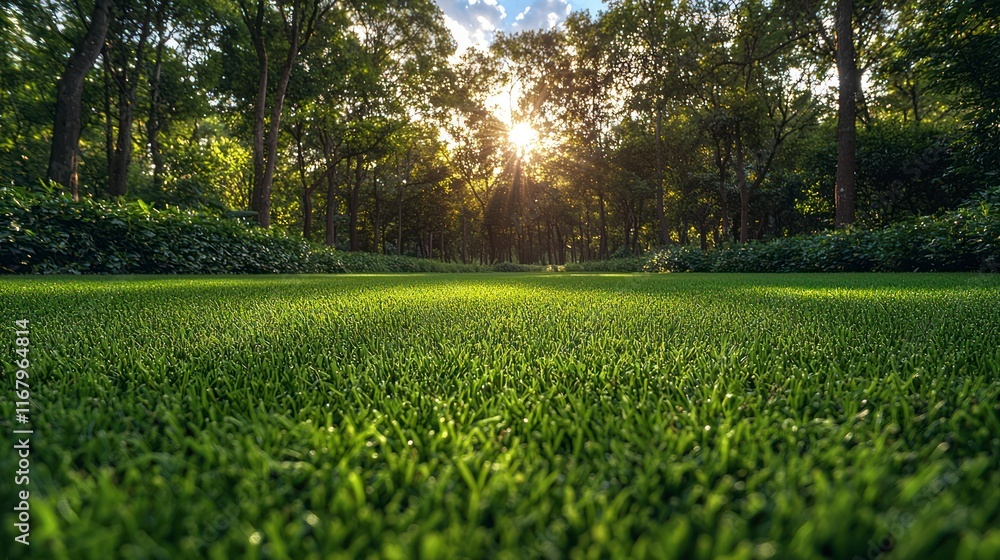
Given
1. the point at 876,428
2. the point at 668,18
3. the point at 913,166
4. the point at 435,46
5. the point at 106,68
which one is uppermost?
the point at 435,46

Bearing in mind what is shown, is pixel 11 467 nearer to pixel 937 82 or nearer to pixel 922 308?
pixel 922 308

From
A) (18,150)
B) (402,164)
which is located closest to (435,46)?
(402,164)

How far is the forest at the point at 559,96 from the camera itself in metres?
11.3

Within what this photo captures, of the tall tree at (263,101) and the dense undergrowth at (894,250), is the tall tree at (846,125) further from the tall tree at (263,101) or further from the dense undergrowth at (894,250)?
the tall tree at (263,101)

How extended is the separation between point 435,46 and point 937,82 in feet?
66.6

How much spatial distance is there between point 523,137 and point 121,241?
25781 mm

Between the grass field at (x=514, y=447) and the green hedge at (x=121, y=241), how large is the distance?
21.1 feet

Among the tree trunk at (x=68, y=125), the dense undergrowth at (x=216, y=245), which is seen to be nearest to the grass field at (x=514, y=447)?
the dense undergrowth at (x=216, y=245)

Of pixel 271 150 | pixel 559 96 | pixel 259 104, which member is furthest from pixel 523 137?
pixel 259 104

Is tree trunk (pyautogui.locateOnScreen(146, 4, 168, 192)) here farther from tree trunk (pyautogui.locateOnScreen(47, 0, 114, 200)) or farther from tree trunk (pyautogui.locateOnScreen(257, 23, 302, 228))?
tree trunk (pyautogui.locateOnScreen(47, 0, 114, 200))

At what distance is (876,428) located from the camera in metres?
0.78

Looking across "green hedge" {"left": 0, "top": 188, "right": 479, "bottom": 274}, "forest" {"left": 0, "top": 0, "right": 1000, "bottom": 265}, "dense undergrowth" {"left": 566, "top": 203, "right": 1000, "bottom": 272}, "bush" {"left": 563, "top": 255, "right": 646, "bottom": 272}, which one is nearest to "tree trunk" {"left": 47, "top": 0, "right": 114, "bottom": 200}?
"forest" {"left": 0, "top": 0, "right": 1000, "bottom": 265}

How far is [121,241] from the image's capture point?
731cm

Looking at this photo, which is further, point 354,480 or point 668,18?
point 668,18
